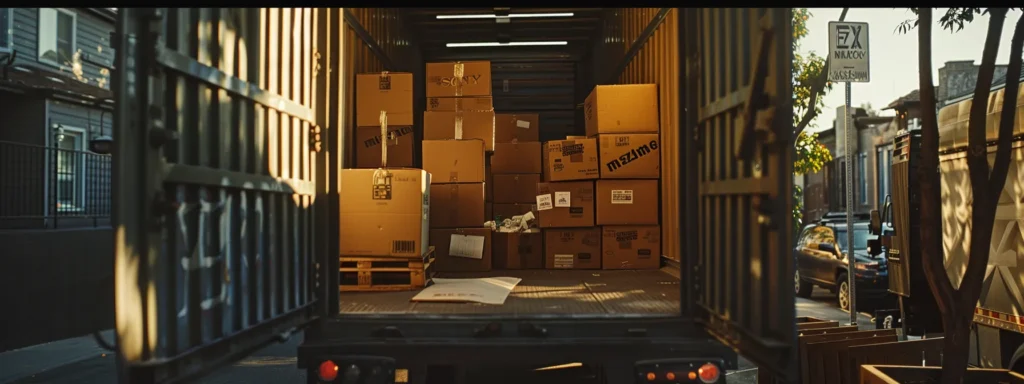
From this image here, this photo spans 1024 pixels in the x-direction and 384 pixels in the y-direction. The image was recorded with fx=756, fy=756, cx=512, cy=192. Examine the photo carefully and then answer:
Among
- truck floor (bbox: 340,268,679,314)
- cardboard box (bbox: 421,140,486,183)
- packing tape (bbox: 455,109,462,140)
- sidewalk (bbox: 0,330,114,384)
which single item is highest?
packing tape (bbox: 455,109,462,140)

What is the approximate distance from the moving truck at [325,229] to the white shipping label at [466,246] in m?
1.10

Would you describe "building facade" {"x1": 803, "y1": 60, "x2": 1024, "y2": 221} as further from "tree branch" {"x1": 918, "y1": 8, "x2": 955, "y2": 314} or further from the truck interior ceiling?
"tree branch" {"x1": 918, "y1": 8, "x2": 955, "y2": 314}

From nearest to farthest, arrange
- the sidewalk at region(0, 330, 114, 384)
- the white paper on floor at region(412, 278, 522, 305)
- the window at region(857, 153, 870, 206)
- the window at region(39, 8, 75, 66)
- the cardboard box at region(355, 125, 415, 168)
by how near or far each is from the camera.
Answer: the white paper on floor at region(412, 278, 522, 305) → the cardboard box at region(355, 125, 415, 168) → the sidewalk at region(0, 330, 114, 384) → the window at region(39, 8, 75, 66) → the window at region(857, 153, 870, 206)

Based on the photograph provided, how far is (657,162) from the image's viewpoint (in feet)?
19.9

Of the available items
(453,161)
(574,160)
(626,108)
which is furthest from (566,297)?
(626,108)

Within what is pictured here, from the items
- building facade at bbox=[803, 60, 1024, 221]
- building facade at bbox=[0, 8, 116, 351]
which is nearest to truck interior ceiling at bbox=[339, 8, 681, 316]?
building facade at bbox=[0, 8, 116, 351]

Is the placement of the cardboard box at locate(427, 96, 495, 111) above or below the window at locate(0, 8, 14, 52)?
below

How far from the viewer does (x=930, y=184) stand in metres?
4.01

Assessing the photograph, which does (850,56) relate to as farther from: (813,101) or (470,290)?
(470,290)

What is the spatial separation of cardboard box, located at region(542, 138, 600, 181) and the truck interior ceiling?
10 cm

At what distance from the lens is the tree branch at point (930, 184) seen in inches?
159

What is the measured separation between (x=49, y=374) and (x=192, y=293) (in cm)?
676

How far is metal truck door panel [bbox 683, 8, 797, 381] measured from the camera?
2.96 metres

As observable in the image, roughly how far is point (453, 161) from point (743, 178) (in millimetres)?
3356
